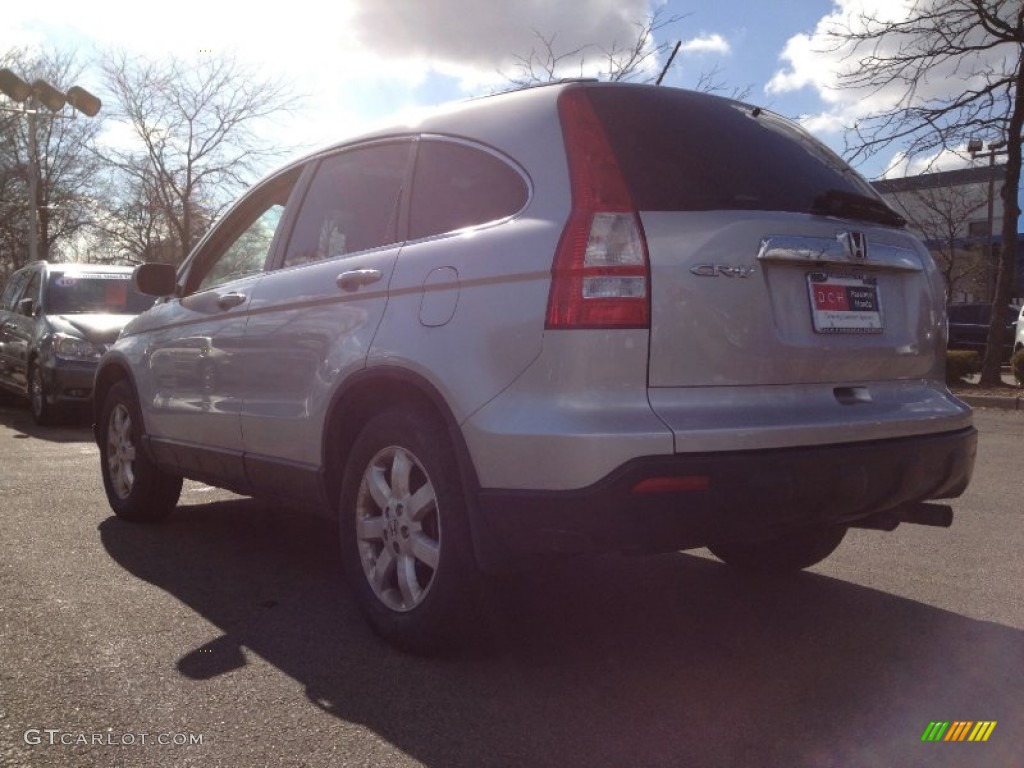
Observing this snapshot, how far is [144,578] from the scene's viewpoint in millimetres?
4270

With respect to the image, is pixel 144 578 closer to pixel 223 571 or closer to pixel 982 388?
pixel 223 571

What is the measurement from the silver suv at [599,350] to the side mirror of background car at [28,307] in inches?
325

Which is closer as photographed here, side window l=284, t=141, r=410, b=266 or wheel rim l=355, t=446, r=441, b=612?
wheel rim l=355, t=446, r=441, b=612

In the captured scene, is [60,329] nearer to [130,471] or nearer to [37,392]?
[37,392]

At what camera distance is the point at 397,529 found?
3.33m

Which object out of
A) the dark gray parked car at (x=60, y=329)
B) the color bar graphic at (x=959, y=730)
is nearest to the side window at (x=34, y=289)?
the dark gray parked car at (x=60, y=329)

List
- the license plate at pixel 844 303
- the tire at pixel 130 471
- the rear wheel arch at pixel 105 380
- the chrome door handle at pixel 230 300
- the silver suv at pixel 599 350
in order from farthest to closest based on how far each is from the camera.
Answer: the rear wheel arch at pixel 105 380, the tire at pixel 130 471, the chrome door handle at pixel 230 300, the license plate at pixel 844 303, the silver suv at pixel 599 350

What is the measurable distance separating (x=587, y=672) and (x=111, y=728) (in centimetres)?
139

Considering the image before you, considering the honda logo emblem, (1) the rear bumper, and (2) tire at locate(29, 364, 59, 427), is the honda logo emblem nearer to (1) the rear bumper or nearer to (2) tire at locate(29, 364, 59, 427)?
(1) the rear bumper

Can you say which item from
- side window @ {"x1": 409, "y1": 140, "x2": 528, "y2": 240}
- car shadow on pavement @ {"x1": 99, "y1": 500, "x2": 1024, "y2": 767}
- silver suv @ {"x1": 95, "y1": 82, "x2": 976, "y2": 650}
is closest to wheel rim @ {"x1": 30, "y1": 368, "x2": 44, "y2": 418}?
car shadow on pavement @ {"x1": 99, "y1": 500, "x2": 1024, "y2": 767}

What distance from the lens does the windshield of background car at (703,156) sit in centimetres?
296

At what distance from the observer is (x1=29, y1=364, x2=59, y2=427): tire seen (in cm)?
1027

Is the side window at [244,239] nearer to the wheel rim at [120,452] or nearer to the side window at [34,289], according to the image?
the wheel rim at [120,452]

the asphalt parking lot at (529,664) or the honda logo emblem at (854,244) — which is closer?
the asphalt parking lot at (529,664)
